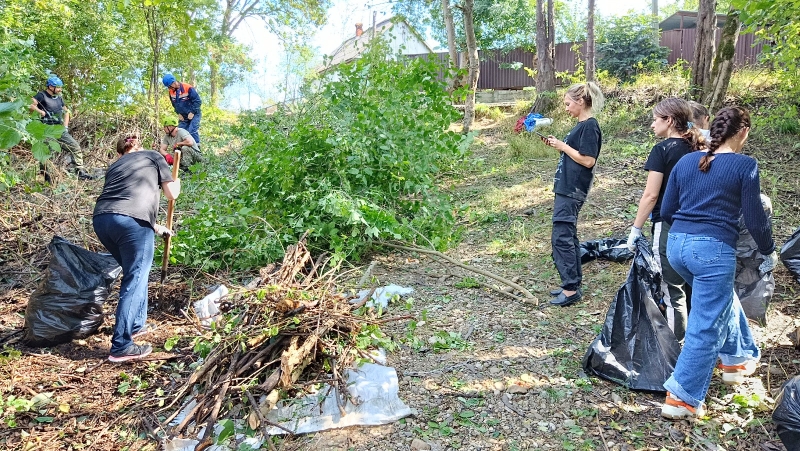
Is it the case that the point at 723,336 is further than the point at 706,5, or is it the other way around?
the point at 706,5

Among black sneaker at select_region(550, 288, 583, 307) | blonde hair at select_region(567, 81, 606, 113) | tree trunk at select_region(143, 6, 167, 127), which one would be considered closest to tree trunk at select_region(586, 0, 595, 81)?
blonde hair at select_region(567, 81, 606, 113)

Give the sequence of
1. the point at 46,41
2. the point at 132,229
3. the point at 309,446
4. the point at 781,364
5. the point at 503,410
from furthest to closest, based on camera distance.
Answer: the point at 46,41 → the point at 132,229 → the point at 781,364 → the point at 503,410 → the point at 309,446

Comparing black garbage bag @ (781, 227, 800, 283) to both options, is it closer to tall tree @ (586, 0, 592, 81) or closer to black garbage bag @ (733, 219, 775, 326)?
black garbage bag @ (733, 219, 775, 326)

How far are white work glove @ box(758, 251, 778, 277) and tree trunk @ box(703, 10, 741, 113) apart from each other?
228 inches

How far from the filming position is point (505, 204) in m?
6.88

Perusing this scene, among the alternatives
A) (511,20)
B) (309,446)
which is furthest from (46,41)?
(511,20)

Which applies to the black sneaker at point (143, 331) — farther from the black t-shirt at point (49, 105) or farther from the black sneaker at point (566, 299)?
the black t-shirt at point (49, 105)

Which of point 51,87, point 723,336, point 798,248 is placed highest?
point 51,87

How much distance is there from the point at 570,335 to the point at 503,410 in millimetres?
998

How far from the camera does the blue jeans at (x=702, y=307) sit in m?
2.54

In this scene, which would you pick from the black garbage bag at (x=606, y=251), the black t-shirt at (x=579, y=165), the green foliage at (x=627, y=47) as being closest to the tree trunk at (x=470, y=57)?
the green foliage at (x=627, y=47)

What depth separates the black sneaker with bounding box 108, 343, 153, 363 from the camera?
3561 mm

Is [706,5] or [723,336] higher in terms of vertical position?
[706,5]

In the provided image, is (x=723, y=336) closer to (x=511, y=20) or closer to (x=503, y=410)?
(x=503, y=410)
